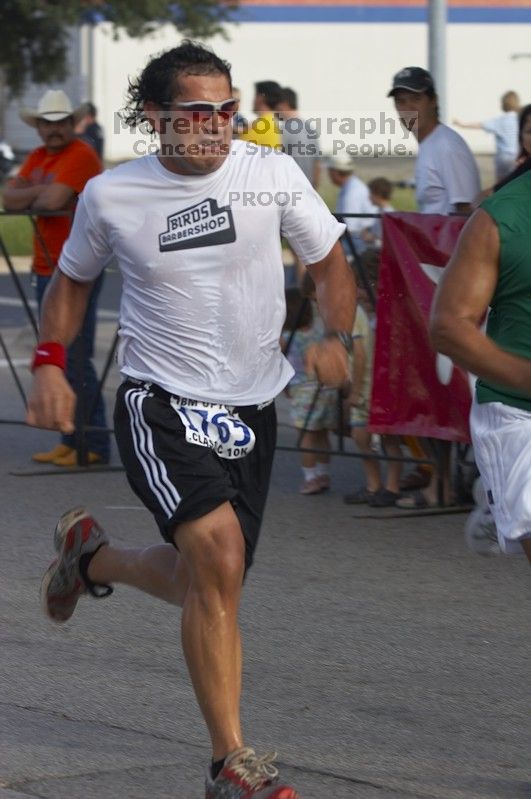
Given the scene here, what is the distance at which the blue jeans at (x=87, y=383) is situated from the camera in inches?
349

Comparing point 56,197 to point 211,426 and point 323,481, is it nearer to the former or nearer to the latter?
point 323,481

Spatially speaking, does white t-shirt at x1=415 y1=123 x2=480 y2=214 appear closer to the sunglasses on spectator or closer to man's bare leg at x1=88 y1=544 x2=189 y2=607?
man's bare leg at x1=88 y1=544 x2=189 y2=607

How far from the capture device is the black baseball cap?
329 inches

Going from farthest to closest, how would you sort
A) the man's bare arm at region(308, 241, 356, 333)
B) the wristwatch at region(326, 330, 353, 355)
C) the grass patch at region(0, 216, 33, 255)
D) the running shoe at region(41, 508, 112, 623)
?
the grass patch at region(0, 216, 33, 255), the running shoe at region(41, 508, 112, 623), the man's bare arm at region(308, 241, 356, 333), the wristwatch at region(326, 330, 353, 355)

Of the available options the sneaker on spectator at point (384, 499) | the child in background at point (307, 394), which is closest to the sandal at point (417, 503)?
the sneaker on spectator at point (384, 499)

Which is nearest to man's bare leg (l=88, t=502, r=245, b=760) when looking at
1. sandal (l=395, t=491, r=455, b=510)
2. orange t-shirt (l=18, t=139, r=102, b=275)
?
sandal (l=395, t=491, r=455, b=510)

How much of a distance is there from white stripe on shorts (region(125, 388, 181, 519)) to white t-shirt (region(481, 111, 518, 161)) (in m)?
16.3

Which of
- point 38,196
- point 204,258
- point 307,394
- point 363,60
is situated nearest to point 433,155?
point 307,394

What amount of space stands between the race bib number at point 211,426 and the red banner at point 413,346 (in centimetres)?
325

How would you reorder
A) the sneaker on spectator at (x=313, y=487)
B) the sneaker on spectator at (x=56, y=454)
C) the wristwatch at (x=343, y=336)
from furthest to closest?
the sneaker on spectator at (x=56, y=454)
the sneaker on spectator at (x=313, y=487)
the wristwatch at (x=343, y=336)

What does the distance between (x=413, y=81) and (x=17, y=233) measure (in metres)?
3.39

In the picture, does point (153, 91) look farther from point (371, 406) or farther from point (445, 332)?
point (371, 406)

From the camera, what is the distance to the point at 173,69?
4.29 metres

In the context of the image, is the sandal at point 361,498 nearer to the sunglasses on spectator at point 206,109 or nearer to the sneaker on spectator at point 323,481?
the sneaker on spectator at point 323,481
